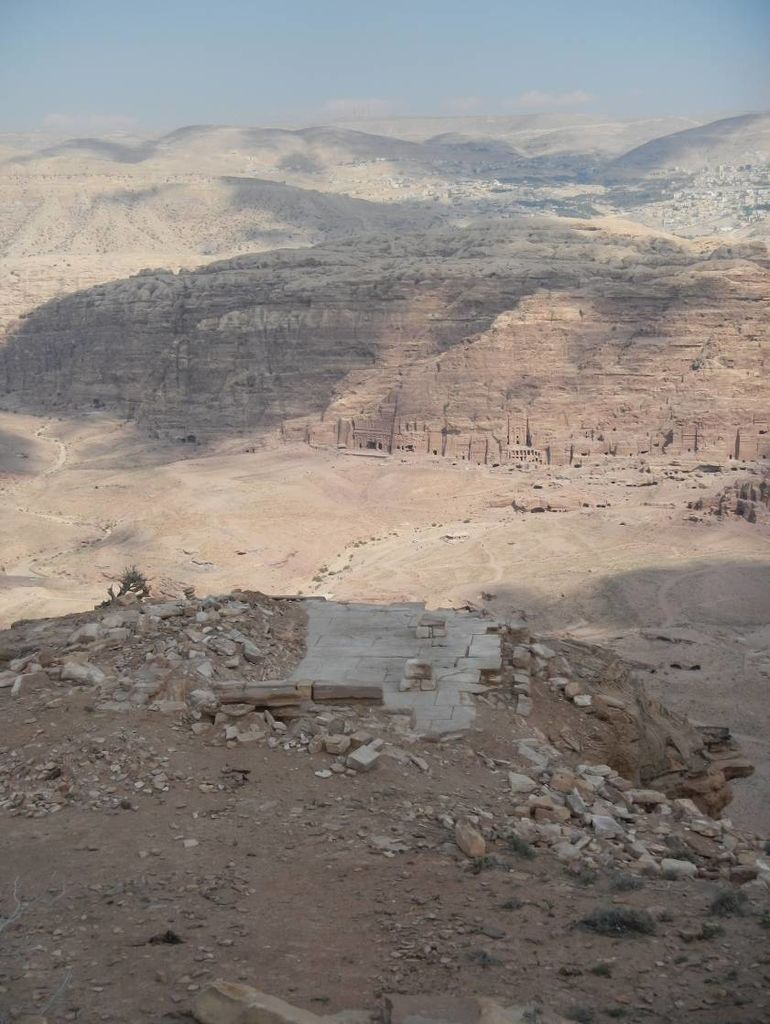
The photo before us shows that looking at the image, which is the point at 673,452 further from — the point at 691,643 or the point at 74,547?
the point at 74,547

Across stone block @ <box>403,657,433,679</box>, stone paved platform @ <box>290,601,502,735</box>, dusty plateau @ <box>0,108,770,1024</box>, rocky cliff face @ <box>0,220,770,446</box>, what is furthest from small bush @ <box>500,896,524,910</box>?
rocky cliff face @ <box>0,220,770,446</box>

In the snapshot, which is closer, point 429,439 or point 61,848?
point 61,848

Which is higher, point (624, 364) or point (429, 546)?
point (624, 364)

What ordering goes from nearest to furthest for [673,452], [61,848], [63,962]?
1. [63,962]
2. [61,848]
3. [673,452]

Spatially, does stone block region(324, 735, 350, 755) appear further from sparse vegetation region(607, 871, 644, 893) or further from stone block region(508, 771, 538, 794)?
sparse vegetation region(607, 871, 644, 893)

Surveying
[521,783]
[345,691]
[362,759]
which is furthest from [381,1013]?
[345,691]

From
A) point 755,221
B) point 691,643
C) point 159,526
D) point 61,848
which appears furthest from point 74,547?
point 755,221

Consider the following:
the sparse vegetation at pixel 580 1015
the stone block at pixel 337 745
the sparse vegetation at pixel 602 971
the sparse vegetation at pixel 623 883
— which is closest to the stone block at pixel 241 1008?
the sparse vegetation at pixel 580 1015

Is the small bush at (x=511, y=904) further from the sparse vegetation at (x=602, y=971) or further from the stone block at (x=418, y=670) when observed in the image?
the stone block at (x=418, y=670)
